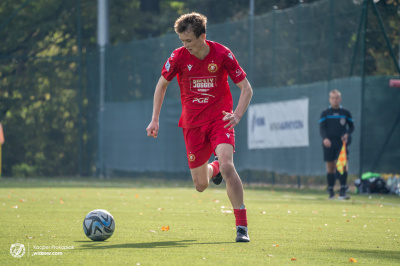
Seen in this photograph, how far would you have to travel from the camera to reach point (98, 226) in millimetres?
7512

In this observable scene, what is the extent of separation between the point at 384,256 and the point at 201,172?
8.30 feet

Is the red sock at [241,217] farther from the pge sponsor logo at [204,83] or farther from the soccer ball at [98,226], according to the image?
the pge sponsor logo at [204,83]

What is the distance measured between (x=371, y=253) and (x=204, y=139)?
2181 millimetres

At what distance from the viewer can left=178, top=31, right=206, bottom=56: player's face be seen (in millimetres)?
7773

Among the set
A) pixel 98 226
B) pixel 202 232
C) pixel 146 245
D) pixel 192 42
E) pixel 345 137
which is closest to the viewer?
pixel 146 245

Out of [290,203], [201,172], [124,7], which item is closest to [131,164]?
[124,7]

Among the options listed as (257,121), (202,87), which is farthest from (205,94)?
(257,121)

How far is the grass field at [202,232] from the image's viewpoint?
637 cm

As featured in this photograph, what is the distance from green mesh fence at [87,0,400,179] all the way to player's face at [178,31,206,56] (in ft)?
32.5

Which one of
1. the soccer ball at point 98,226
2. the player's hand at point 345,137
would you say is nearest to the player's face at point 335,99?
the player's hand at point 345,137

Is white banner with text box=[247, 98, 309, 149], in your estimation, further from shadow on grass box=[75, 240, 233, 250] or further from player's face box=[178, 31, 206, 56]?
shadow on grass box=[75, 240, 233, 250]

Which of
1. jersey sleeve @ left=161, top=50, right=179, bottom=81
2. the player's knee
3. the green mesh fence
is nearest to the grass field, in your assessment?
→ the player's knee

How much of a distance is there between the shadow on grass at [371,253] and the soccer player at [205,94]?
1.12 m

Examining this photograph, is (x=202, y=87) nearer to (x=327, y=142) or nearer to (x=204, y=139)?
(x=204, y=139)
